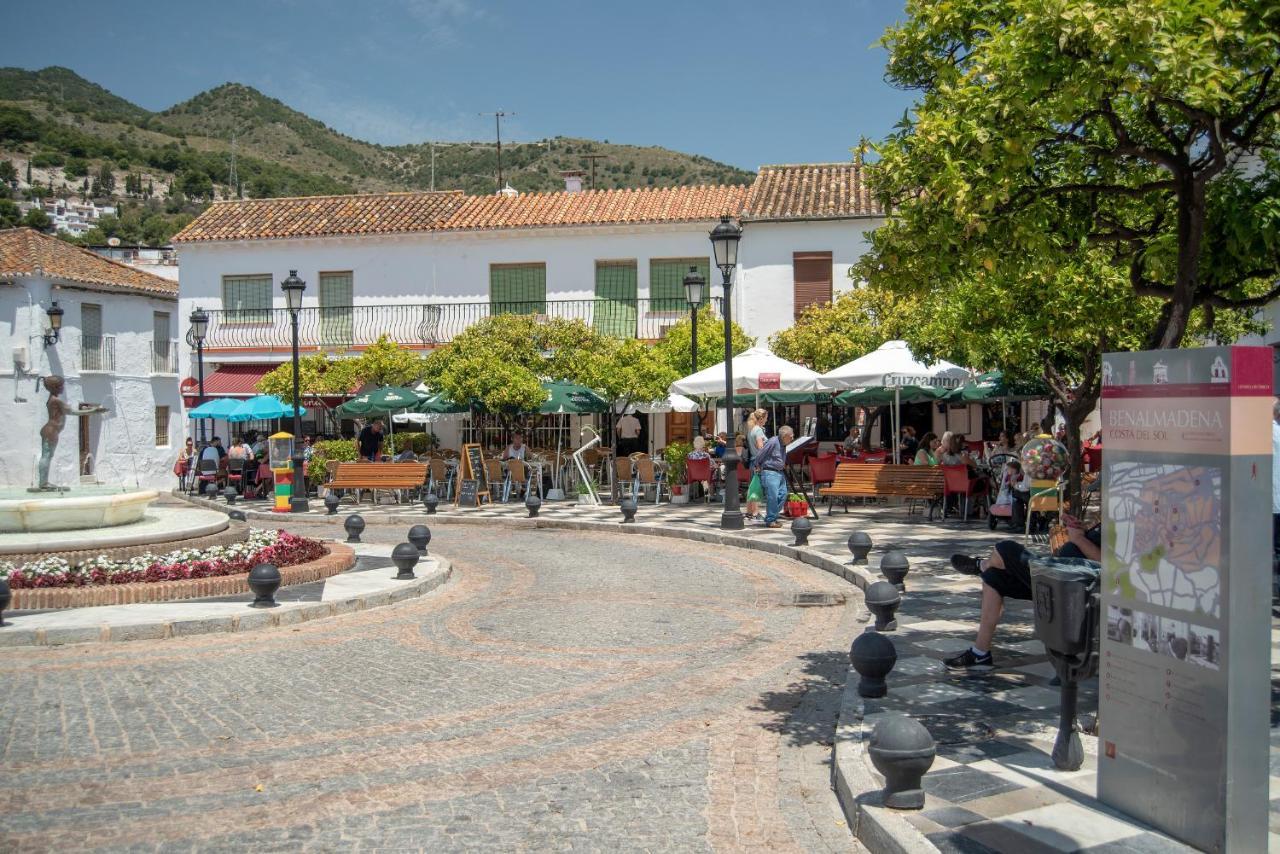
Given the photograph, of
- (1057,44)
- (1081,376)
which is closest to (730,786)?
(1057,44)

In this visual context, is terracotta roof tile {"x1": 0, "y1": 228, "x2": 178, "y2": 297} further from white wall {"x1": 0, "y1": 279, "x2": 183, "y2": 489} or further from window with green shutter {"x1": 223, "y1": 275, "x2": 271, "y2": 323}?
window with green shutter {"x1": 223, "y1": 275, "x2": 271, "y2": 323}

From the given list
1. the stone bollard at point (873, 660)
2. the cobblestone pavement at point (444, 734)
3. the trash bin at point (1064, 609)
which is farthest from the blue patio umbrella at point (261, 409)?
the trash bin at point (1064, 609)

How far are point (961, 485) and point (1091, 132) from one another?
8.59 m

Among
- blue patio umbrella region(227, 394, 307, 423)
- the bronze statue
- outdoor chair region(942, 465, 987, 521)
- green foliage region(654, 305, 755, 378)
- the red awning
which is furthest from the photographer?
the red awning

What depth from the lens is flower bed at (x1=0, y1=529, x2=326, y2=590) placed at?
30.3 ft

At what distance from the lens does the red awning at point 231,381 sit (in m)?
29.1

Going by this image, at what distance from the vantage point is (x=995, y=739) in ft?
17.5

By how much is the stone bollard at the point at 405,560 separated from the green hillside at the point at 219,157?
5851 cm

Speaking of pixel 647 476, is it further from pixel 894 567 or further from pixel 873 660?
pixel 873 660

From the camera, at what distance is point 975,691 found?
20.6 ft

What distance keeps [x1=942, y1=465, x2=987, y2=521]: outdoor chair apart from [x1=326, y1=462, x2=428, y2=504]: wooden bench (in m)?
9.82

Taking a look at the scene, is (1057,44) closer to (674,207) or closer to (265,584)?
(265,584)

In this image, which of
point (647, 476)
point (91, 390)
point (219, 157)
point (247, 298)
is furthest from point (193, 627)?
point (219, 157)

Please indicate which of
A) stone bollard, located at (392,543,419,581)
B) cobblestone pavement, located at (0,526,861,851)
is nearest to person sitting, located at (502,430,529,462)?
stone bollard, located at (392,543,419,581)
